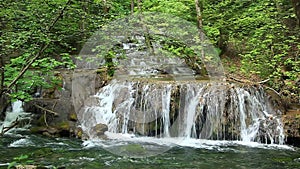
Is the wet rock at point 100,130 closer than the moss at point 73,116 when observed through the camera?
Yes

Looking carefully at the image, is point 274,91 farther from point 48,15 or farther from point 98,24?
point 48,15

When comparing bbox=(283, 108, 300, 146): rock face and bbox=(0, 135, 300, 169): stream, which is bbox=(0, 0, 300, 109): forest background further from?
bbox=(0, 135, 300, 169): stream

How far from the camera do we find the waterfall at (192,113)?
793 cm

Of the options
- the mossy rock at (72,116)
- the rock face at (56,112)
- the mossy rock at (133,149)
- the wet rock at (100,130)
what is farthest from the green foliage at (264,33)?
the mossy rock at (72,116)

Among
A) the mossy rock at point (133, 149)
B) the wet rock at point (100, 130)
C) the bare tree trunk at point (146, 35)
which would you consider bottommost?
the mossy rock at point (133, 149)

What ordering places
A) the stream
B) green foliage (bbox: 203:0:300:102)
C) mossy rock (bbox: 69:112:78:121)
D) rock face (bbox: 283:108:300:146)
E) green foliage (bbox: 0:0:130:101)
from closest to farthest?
green foliage (bbox: 0:0:130:101) < the stream < rock face (bbox: 283:108:300:146) < green foliage (bbox: 203:0:300:102) < mossy rock (bbox: 69:112:78:121)

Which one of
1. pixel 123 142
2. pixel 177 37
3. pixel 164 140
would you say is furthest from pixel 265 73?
pixel 123 142

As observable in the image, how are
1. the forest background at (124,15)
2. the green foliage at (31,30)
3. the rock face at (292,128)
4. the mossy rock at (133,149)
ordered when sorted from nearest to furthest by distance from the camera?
the green foliage at (31,30), the forest background at (124,15), the mossy rock at (133,149), the rock face at (292,128)

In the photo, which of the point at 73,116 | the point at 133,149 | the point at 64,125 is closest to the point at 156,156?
the point at 133,149

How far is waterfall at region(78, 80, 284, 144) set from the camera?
7.93 meters

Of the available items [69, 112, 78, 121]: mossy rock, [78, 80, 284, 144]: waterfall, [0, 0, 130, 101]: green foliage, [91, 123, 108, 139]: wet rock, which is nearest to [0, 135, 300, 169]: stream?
[78, 80, 284, 144]: waterfall

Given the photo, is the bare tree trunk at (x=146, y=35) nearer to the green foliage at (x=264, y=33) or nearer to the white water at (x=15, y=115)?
the green foliage at (x=264, y=33)

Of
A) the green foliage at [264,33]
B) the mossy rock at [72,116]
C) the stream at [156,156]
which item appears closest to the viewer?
the stream at [156,156]

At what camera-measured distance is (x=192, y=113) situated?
836 centimetres
